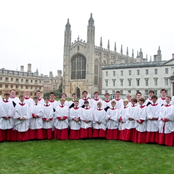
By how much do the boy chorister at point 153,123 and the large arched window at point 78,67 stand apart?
5722cm

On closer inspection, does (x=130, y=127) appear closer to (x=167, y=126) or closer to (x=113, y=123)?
(x=113, y=123)

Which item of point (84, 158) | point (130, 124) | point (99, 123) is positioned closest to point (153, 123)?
point (130, 124)

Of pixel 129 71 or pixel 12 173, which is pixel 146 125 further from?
pixel 129 71

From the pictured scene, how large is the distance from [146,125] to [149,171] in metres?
3.91

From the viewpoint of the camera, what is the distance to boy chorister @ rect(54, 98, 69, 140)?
433 inches

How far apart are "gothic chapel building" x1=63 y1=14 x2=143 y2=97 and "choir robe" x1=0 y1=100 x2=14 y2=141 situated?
54.1 m

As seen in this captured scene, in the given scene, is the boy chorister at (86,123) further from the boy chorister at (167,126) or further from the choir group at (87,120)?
the boy chorister at (167,126)

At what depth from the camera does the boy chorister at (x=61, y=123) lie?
11.0 m

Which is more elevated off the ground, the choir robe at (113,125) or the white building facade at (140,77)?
the white building facade at (140,77)

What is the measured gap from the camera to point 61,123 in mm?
11055

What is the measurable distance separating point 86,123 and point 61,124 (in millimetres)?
1201

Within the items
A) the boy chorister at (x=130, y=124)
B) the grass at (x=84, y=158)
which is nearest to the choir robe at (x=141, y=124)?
the boy chorister at (x=130, y=124)

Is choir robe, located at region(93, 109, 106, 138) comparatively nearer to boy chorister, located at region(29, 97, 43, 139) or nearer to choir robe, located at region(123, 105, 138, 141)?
choir robe, located at region(123, 105, 138, 141)

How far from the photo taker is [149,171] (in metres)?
6.64
